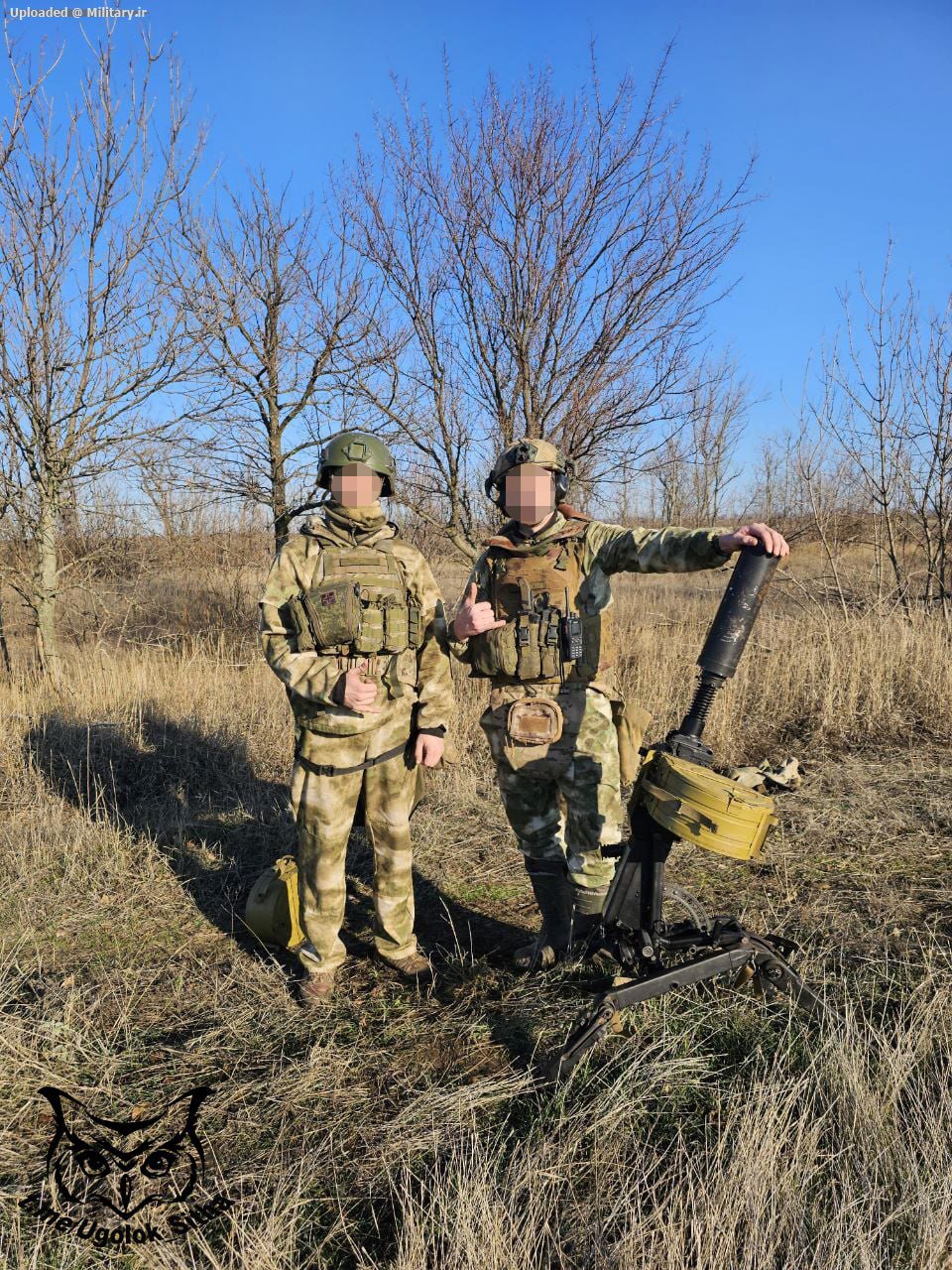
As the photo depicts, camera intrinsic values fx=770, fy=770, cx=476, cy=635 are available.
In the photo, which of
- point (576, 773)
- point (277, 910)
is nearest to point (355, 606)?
point (576, 773)

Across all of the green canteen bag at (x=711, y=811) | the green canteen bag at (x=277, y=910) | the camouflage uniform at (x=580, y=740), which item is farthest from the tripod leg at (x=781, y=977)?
the green canteen bag at (x=277, y=910)

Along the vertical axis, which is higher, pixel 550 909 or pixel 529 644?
pixel 529 644

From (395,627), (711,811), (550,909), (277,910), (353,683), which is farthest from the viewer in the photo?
(277,910)

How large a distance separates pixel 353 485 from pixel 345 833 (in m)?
1.46

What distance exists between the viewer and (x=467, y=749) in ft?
20.1

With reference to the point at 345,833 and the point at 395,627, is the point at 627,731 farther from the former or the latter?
the point at 345,833

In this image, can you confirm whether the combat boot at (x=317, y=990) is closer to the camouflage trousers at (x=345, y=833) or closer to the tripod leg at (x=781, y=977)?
the camouflage trousers at (x=345, y=833)

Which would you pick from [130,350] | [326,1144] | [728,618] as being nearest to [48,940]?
[326,1144]

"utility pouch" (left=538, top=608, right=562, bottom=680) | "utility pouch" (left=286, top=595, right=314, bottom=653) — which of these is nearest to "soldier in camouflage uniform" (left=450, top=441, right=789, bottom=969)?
"utility pouch" (left=538, top=608, right=562, bottom=680)

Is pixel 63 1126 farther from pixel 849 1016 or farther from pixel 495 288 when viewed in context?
pixel 495 288

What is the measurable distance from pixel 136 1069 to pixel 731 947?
210 cm

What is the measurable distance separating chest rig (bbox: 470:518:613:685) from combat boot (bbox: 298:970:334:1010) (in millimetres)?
1491

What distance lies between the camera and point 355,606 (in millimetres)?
3082

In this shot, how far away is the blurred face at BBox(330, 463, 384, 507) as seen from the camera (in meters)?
3.13
